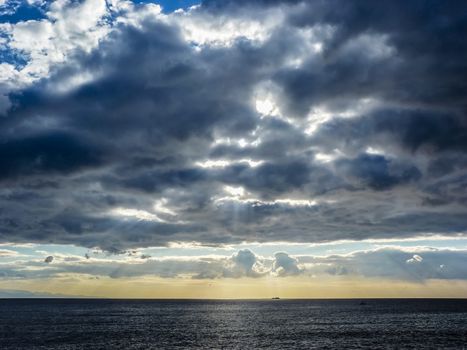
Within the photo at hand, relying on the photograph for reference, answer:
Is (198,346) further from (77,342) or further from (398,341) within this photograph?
(398,341)

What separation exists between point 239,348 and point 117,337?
40.9 metres

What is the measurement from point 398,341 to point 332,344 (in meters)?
18.3

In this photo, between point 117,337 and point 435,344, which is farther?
point 117,337

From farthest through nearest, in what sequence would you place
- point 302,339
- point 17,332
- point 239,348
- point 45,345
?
point 17,332 < point 302,339 < point 45,345 < point 239,348

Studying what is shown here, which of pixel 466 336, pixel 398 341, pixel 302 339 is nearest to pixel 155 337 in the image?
pixel 302 339

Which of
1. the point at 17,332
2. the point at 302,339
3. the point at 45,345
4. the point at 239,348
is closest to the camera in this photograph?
the point at 239,348

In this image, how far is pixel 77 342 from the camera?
114750 millimetres

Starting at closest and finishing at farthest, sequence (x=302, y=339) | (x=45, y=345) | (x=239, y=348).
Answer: (x=239, y=348)
(x=45, y=345)
(x=302, y=339)

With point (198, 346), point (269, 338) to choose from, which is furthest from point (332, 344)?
point (198, 346)

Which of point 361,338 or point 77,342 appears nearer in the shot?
point 77,342

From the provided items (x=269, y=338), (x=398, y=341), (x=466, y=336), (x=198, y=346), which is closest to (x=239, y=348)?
(x=198, y=346)

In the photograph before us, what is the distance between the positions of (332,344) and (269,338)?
19259 mm

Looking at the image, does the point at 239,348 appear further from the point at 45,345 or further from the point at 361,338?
the point at 45,345

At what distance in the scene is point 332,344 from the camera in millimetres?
109750
